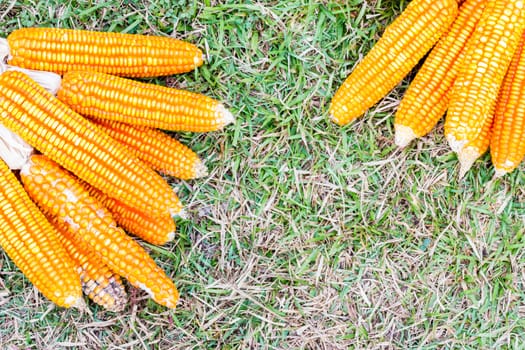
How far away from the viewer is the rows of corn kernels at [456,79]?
2.65 m

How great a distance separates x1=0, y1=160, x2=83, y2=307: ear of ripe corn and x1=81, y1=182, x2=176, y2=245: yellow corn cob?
326 millimetres

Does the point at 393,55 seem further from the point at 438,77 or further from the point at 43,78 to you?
the point at 43,78

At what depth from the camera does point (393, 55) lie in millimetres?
2805

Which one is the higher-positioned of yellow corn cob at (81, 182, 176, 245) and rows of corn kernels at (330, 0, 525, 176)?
rows of corn kernels at (330, 0, 525, 176)

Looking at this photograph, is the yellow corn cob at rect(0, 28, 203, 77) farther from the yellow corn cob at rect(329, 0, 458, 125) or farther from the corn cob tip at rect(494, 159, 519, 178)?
the corn cob tip at rect(494, 159, 519, 178)

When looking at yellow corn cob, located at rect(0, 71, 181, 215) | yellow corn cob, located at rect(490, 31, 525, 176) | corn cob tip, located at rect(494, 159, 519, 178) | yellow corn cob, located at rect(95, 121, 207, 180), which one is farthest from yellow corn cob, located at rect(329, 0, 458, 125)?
yellow corn cob, located at rect(0, 71, 181, 215)

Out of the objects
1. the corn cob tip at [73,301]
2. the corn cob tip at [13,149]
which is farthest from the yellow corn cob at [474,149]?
the corn cob tip at [13,149]

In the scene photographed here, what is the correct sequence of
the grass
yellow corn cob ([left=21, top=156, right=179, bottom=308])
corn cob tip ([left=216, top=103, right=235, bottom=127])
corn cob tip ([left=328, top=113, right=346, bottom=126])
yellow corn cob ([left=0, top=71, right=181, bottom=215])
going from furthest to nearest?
the grass
corn cob tip ([left=328, top=113, right=346, bottom=126])
corn cob tip ([left=216, top=103, right=235, bottom=127])
yellow corn cob ([left=21, top=156, right=179, bottom=308])
yellow corn cob ([left=0, top=71, right=181, bottom=215])

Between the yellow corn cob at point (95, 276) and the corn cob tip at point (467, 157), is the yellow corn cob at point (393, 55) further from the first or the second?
the yellow corn cob at point (95, 276)

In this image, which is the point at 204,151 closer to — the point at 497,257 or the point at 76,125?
the point at 76,125

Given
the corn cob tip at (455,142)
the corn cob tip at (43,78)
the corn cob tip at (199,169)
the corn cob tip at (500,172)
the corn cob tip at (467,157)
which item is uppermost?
the corn cob tip at (43,78)

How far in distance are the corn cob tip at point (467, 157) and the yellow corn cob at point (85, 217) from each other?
1589 millimetres

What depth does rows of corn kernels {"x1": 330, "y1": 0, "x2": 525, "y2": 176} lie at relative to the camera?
8.69ft

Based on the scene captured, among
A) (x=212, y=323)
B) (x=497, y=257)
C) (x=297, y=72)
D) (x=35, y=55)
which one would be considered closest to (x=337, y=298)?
(x=212, y=323)
